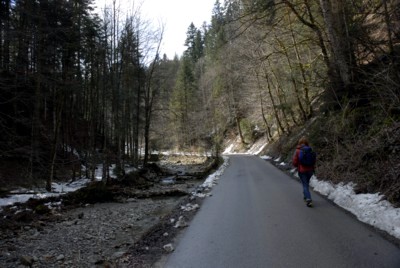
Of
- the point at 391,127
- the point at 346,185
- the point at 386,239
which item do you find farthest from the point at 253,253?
the point at 391,127

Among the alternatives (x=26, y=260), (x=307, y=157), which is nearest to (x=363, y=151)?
(x=307, y=157)

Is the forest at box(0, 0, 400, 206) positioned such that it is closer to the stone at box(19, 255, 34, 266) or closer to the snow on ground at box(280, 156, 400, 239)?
the snow on ground at box(280, 156, 400, 239)

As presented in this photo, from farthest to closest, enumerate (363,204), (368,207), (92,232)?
(92,232) → (363,204) → (368,207)

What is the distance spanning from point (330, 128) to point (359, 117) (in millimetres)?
2402

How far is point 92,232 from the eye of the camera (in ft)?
27.8

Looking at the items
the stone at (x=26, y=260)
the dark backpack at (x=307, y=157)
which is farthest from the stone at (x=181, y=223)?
the dark backpack at (x=307, y=157)

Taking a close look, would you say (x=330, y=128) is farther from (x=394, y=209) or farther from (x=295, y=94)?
(x=295, y=94)

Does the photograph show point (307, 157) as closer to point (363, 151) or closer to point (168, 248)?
point (363, 151)

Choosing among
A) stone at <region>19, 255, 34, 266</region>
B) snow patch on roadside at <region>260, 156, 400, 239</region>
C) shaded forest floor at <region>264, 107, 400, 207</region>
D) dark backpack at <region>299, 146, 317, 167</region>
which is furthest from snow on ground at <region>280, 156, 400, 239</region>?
stone at <region>19, 255, 34, 266</region>

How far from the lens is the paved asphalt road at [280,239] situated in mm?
5102

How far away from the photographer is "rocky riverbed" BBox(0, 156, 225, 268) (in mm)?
6172

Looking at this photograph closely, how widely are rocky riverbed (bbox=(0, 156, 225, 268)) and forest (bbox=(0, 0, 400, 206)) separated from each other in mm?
2169

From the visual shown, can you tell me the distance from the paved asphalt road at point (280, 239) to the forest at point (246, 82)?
1.43 meters

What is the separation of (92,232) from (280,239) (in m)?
4.91
